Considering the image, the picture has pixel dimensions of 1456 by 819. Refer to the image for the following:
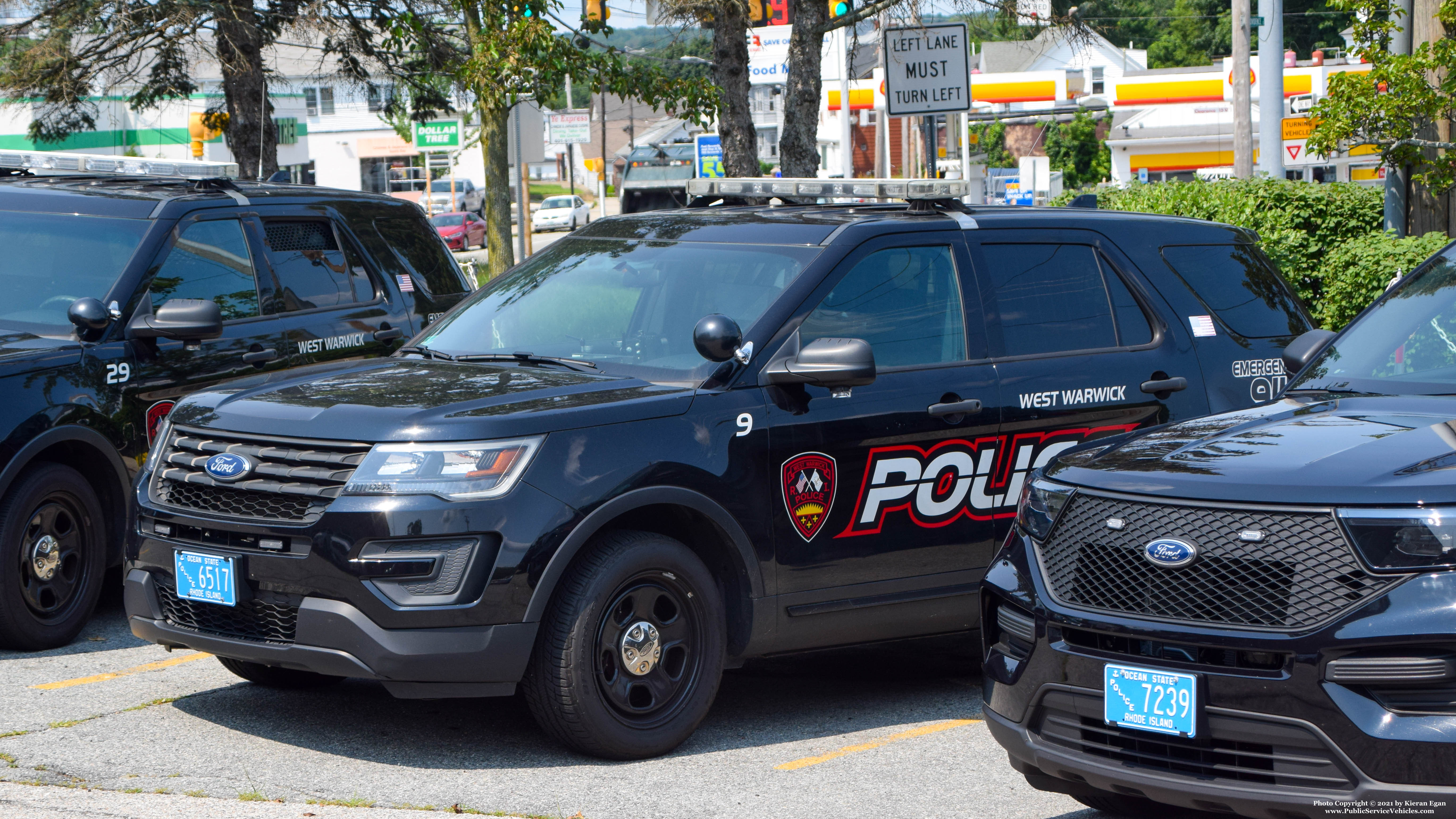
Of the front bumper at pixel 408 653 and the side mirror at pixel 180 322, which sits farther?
the side mirror at pixel 180 322

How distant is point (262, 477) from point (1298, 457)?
3228mm

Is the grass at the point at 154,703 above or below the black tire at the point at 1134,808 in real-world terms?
below

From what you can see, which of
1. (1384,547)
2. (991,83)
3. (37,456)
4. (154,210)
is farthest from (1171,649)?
(991,83)

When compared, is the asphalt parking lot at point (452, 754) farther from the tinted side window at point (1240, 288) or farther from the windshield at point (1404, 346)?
the tinted side window at point (1240, 288)

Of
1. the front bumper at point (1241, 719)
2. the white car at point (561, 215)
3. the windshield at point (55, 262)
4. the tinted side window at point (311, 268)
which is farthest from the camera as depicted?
the white car at point (561, 215)

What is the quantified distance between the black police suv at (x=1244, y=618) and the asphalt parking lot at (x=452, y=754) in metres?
0.96

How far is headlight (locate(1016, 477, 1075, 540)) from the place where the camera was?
429 cm

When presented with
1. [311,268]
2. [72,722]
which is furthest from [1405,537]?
[311,268]

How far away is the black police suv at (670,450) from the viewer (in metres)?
5.04

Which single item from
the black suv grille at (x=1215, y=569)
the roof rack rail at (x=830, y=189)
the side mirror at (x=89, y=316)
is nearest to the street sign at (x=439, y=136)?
the side mirror at (x=89, y=316)

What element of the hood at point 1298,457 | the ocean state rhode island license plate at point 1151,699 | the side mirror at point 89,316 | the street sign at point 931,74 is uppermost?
the street sign at point 931,74

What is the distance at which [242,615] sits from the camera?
5332mm

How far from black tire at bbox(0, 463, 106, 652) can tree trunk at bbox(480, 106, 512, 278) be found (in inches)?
426

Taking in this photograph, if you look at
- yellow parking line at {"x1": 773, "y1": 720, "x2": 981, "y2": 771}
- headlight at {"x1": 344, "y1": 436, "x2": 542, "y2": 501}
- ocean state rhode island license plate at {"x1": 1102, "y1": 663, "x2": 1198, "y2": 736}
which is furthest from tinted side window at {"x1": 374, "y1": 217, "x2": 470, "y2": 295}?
ocean state rhode island license plate at {"x1": 1102, "y1": 663, "x2": 1198, "y2": 736}
